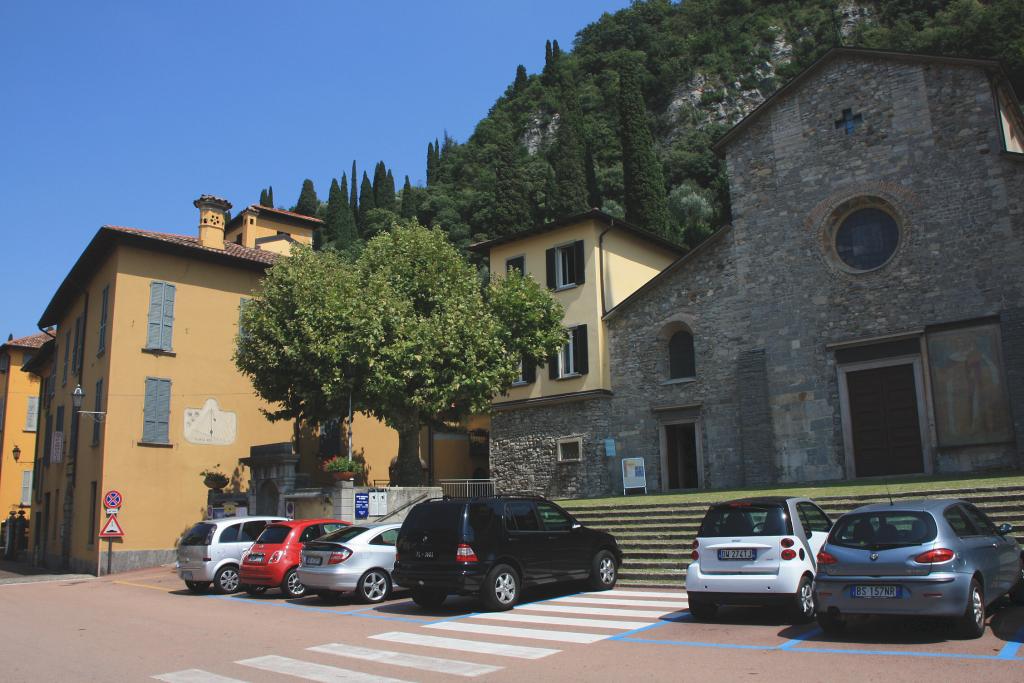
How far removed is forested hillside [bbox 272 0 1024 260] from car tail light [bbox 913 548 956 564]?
4685 centimetres

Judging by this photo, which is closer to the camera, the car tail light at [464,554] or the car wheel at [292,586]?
the car tail light at [464,554]

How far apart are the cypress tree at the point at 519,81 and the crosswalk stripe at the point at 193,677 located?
4245 inches

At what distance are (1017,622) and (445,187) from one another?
7487cm

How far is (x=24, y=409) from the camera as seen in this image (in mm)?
45250

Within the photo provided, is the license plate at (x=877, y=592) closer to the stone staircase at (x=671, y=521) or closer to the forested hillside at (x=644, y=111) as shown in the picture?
the stone staircase at (x=671, y=521)

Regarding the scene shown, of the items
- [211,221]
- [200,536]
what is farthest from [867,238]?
[211,221]

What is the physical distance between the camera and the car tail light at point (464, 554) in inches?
437

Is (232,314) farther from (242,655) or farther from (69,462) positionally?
(242,655)

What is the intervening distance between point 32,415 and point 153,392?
81.8 feet

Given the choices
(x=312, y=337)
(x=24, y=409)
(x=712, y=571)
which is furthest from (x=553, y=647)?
(x=24, y=409)

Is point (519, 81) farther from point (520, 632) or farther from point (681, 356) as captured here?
point (520, 632)

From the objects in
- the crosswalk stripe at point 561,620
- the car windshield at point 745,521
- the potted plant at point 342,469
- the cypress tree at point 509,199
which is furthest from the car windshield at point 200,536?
the cypress tree at point 509,199

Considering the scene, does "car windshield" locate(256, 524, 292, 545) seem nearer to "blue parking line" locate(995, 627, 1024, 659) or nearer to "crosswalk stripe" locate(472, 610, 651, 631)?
"crosswalk stripe" locate(472, 610, 651, 631)

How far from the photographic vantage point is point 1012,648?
7270 millimetres
